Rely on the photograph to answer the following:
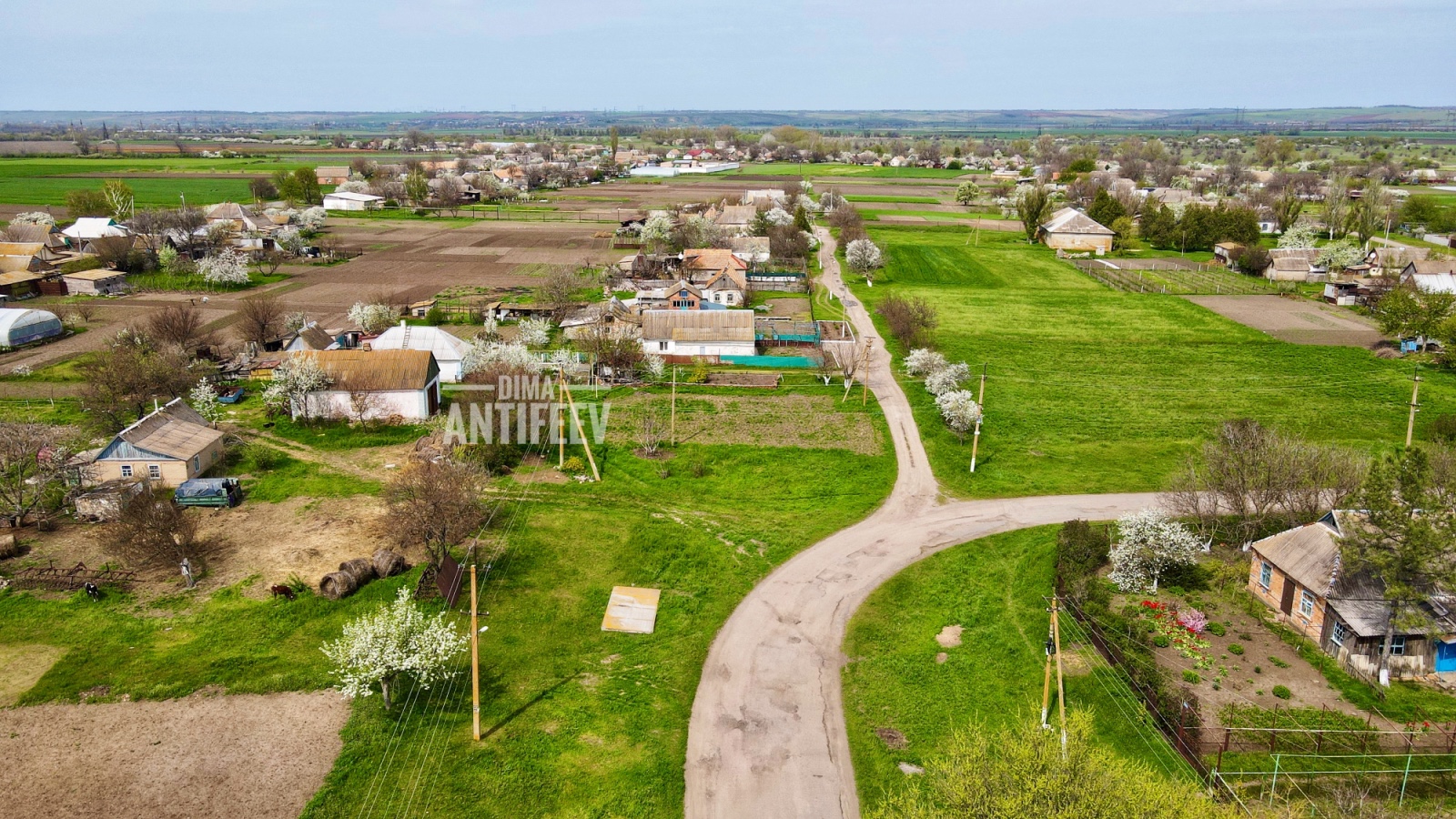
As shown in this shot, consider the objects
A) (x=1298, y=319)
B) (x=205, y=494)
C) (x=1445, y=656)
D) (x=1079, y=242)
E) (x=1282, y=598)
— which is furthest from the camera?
(x=1079, y=242)

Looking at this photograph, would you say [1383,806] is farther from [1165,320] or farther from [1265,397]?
[1165,320]

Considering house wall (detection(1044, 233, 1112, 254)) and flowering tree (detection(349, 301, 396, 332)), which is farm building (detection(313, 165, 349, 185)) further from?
house wall (detection(1044, 233, 1112, 254))

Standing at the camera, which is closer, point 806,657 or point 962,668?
point 962,668

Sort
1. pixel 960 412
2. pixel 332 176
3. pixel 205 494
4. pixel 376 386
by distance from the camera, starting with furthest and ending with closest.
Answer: pixel 332 176 < pixel 376 386 < pixel 960 412 < pixel 205 494

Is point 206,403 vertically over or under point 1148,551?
over

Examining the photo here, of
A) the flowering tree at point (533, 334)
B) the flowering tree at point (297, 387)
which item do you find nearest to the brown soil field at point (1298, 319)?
the flowering tree at point (533, 334)

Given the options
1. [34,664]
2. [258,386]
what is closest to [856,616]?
[34,664]

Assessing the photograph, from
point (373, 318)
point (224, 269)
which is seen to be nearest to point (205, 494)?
point (373, 318)

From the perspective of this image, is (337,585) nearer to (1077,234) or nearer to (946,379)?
(946,379)
